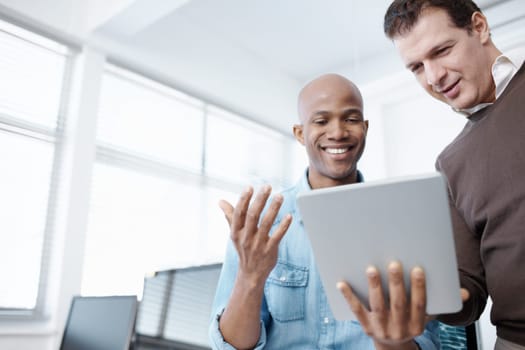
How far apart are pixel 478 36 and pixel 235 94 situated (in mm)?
2852

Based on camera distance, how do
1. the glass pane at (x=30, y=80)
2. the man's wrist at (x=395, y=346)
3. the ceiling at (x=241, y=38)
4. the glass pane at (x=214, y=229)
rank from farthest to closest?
Result: the glass pane at (x=214, y=229), the ceiling at (x=241, y=38), the glass pane at (x=30, y=80), the man's wrist at (x=395, y=346)

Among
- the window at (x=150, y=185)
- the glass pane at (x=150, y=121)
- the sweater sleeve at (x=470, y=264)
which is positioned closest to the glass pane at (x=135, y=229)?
the window at (x=150, y=185)

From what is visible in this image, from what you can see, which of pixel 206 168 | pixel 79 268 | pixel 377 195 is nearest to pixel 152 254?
pixel 79 268

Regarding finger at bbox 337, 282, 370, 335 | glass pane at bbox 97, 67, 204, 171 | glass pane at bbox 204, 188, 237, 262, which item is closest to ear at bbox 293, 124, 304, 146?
finger at bbox 337, 282, 370, 335

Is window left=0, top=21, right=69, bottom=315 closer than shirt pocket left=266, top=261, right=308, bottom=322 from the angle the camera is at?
No

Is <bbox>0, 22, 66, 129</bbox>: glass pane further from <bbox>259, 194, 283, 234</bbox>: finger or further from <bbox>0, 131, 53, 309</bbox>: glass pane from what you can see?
<bbox>259, 194, 283, 234</bbox>: finger

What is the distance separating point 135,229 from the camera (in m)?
3.11

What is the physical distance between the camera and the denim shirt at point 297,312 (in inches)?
40.3

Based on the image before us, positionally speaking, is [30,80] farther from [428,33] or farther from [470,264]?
[470,264]

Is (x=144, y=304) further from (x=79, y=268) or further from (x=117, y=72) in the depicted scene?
(x=117, y=72)

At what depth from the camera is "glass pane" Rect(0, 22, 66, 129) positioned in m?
2.64

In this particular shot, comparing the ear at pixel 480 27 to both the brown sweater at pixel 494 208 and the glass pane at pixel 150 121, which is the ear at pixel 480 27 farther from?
the glass pane at pixel 150 121

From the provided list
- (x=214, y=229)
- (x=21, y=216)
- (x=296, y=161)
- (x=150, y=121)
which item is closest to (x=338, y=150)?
(x=21, y=216)

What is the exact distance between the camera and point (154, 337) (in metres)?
1.88
